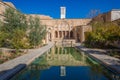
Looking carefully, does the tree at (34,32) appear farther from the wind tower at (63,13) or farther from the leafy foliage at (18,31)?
the wind tower at (63,13)

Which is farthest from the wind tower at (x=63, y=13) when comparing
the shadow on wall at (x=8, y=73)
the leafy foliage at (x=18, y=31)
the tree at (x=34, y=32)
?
the shadow on wall at (x=8, y=73)

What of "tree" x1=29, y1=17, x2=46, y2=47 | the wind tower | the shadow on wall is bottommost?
the shadow on wall

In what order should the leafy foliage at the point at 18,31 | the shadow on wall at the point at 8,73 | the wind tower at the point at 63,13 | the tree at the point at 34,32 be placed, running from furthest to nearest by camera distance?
the wind tower at the point at 63,13
the tree at the point at 34,32
the leafy foliage at the point at 18,31
the shadow on wall at the point at 8,73

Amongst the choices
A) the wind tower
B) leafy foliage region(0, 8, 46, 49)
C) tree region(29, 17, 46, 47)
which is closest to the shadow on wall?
leafy foliage region(0, 8, 46, 49)

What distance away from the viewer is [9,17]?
19312 millimetres

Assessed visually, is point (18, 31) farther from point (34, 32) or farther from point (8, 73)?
point (8, 73)

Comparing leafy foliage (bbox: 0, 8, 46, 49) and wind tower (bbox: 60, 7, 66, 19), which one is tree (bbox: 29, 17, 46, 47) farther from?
wind tower (bbox: 60, 7, 66, 19)

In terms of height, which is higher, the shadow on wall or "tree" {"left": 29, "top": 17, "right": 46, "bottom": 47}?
"tree" {"left": 29, "top": 17, "right": 46, "bottom": 47}

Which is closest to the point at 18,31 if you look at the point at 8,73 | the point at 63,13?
the point at 8,73

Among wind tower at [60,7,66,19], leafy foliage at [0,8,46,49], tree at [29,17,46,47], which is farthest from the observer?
wind tower at [60,7,66,19]

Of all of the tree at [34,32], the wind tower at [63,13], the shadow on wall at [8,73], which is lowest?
the shadow on wall at [8,73]

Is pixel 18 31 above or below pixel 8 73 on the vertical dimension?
above

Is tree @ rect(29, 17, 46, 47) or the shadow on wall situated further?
tree @ rect(29, 17, 46, 47)

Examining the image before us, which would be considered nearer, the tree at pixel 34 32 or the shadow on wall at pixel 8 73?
the shadow on wall at pixel 8 73
